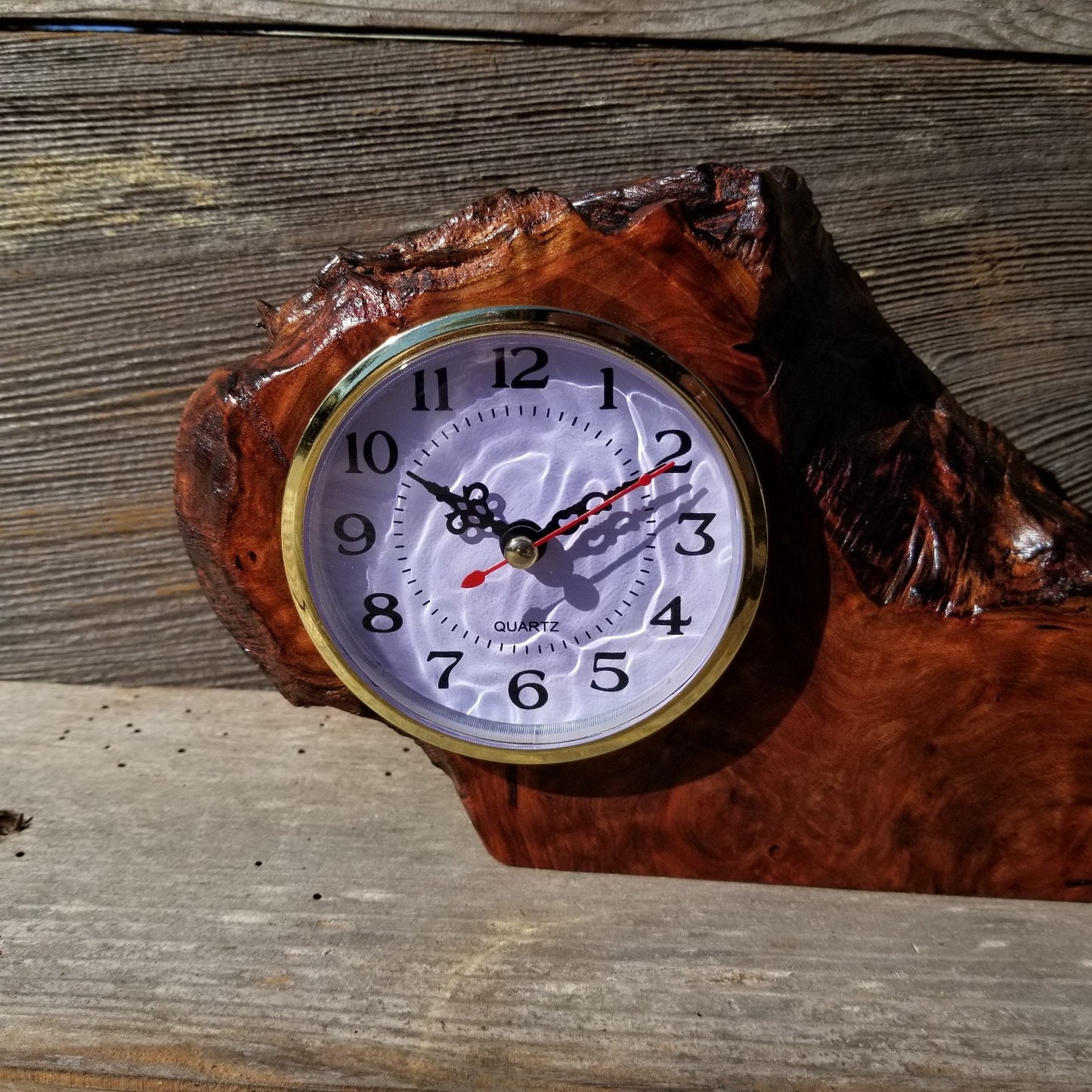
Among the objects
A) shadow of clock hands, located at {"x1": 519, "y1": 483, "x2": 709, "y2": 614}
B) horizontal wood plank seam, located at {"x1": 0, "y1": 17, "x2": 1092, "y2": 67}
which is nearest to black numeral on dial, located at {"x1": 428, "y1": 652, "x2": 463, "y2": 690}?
shadow of clock hands, located at {"x1": 519, "y1": 483, "x2": 709, "y2": 614}

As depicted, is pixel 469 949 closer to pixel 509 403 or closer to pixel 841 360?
pixel 509 403

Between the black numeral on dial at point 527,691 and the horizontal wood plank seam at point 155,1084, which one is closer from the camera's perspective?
the horizontal wood plank seam at point 155,1084

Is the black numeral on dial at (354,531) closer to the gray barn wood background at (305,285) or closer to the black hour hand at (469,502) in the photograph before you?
the black hour hand at (469,502)

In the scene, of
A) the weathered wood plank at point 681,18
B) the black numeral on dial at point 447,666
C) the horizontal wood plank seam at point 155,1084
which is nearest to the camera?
the horizontal wood plank seam at point 155,1084

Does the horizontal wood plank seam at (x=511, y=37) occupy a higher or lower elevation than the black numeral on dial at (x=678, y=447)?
higher

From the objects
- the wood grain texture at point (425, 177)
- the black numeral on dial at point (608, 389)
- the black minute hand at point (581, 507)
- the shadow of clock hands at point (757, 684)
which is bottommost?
the shadow of clock hands at point (757, 684)

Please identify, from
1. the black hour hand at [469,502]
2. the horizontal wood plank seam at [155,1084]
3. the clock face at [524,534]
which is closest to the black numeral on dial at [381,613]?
the clock face at [524,534]

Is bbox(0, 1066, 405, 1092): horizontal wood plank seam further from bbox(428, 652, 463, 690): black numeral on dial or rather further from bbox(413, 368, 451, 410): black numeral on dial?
bbox(413, 368, 451, 410): black numeral on dial
